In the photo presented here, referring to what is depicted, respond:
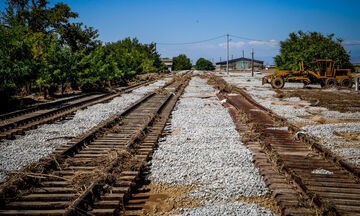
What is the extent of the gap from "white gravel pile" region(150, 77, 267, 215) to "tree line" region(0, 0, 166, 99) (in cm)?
929

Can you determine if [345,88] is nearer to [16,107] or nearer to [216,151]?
[216,151]

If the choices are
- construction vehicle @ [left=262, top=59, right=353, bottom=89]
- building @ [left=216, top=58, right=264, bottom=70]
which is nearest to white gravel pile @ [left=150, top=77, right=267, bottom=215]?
construction vehicle @ [left=262, top=59, right=353, bottom=89]

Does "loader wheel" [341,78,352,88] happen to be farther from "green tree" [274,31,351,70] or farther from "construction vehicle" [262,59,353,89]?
"green tree" [274,31,351,70]

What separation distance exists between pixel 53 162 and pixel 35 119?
532 cm

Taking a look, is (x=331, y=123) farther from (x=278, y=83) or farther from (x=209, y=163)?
(x=278, y=83)

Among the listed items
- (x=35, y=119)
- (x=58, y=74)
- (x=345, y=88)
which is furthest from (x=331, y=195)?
(x=345, y=88)

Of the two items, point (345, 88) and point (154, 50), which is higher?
point (154, 50)

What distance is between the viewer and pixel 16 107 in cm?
1202

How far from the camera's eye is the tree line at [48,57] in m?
12.1

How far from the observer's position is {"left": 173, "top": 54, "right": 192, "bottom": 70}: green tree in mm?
98000

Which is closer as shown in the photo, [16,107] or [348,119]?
[348,119]

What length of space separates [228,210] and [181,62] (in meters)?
98.2

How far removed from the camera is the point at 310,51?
24.7m

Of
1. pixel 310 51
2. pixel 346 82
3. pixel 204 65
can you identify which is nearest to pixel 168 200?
pixel 346 82
